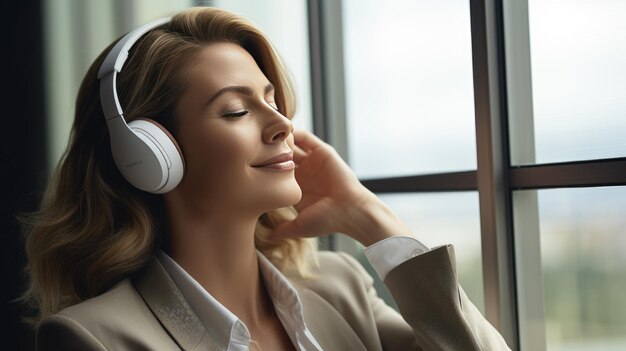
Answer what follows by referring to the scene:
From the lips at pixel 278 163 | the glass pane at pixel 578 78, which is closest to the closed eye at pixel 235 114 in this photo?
the lips at pixel 278 163

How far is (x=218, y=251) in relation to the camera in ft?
4.46

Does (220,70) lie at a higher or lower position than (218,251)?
higher

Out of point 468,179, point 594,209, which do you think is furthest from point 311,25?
point 594,209

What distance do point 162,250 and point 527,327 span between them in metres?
0.82

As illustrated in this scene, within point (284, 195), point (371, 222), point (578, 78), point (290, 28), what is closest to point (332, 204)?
point (371, 222)

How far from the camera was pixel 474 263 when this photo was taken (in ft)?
5.16

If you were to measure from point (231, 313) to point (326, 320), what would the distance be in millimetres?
255

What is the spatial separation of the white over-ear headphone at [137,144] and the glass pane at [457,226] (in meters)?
0.70

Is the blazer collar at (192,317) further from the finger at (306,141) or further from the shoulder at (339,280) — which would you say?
the finger at (306,141)

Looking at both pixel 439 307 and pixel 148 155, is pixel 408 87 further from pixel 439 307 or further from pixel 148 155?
pixel 148 155

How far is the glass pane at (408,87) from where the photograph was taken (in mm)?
1540

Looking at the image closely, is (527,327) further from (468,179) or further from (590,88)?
(590,88)

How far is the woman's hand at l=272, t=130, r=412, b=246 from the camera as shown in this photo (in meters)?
1.46

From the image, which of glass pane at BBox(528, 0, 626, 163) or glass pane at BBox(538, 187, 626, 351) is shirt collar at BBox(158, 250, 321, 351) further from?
glass pane at BBox(528, 0, 626, 163)
